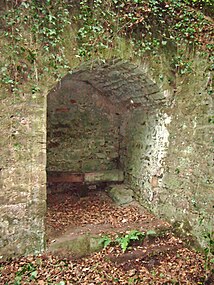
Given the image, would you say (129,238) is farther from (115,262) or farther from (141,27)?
(141,27)

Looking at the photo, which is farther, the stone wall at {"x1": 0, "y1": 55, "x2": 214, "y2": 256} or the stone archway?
the stone archway

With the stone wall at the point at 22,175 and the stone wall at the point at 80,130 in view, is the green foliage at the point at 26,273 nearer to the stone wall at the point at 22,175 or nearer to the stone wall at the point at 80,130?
the stone wall at the point at 22,175

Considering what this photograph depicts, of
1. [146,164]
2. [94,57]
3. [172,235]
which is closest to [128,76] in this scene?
[94,57]

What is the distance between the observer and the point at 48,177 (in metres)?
5.28

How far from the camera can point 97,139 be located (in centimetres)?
570

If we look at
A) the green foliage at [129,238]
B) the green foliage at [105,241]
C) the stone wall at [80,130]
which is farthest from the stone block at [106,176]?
the green foliage at [105,241]

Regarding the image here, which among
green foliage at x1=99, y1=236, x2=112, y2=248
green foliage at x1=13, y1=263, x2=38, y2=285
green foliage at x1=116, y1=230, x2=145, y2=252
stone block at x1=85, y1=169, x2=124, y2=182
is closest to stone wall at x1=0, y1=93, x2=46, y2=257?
green foliage at x1=13, y1=263, x2=38, y2=285

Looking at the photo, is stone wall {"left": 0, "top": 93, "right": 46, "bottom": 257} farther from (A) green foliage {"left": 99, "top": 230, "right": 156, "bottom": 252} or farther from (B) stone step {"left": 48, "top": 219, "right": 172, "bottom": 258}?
(A) green foliage {"left": 99, "top": 230, "right": 156, "bottom": 252}

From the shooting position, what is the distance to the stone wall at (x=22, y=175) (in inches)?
119

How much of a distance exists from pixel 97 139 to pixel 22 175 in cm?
277

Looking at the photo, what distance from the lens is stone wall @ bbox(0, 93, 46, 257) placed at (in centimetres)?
302

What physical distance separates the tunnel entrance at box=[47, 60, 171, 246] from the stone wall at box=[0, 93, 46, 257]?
1.58 meters

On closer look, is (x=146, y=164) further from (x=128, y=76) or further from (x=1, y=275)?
(x=1, y=275)

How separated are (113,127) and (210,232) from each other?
325cm
